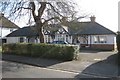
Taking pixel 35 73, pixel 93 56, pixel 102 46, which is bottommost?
pixel 35 73

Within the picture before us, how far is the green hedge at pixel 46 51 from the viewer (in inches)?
868

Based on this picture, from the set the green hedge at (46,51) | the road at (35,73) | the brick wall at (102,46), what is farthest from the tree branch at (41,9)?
the brick wall at (102,46)

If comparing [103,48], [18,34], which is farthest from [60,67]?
[18,34]

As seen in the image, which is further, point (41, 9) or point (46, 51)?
point (41, 9)

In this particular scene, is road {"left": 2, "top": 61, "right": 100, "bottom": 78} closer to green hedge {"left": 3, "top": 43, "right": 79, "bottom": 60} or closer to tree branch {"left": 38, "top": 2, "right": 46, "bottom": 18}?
green hedge {"left": 3, "top": 43, "right": 79, "bottom": 60}

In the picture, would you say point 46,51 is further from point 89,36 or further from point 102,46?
point 89,36

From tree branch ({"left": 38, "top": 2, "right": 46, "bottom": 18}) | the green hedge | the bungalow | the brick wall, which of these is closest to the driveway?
the green hedge

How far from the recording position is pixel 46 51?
945 inches

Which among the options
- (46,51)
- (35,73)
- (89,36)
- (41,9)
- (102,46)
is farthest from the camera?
(89,36)

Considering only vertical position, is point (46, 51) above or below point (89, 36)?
below

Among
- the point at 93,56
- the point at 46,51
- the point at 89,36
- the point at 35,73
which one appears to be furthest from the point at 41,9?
the point at 89,36

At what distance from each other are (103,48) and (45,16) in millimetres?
16963

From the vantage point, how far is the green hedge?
22.1m

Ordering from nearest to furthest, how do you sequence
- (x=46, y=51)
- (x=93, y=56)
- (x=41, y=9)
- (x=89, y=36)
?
(x=46, y=51) → (x=93, y=56) → (x=41, y=9) → (x=89, y=36)
